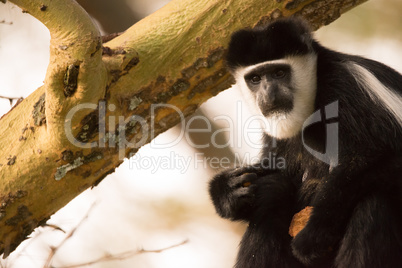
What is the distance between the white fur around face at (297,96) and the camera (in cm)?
297

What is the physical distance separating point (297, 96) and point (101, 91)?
111cm

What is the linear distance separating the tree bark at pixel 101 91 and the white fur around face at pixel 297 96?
277 millimetres

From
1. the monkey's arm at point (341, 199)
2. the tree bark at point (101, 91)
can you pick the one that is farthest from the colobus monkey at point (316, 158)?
the tree bark at point (101, 91)

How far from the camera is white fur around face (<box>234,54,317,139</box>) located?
117 inches

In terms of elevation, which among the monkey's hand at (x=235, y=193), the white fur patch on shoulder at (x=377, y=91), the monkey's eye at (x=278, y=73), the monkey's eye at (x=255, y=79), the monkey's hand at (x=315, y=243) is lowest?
the monkey's hand at (x=315, y=243)

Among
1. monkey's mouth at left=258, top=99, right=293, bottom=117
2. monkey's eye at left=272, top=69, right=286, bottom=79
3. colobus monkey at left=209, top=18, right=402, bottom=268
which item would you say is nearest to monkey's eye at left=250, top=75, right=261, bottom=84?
colobus monkey at left=209, top=18, right=402, bottom=268

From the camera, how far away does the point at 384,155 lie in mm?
2625

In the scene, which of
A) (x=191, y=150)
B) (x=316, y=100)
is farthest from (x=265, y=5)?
(x=191, y=150)

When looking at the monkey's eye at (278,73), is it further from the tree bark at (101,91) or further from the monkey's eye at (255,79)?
the tree bark at (101,91)

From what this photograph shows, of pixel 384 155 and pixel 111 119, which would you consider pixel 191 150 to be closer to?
pixel 111 119

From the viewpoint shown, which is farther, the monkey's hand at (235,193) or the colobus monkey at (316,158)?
the monkey's hand at (235,193)

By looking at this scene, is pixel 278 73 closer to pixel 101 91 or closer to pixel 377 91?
pixel 377 91

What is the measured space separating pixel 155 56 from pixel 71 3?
0.69m

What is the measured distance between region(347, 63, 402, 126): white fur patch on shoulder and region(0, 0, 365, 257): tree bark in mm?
466
